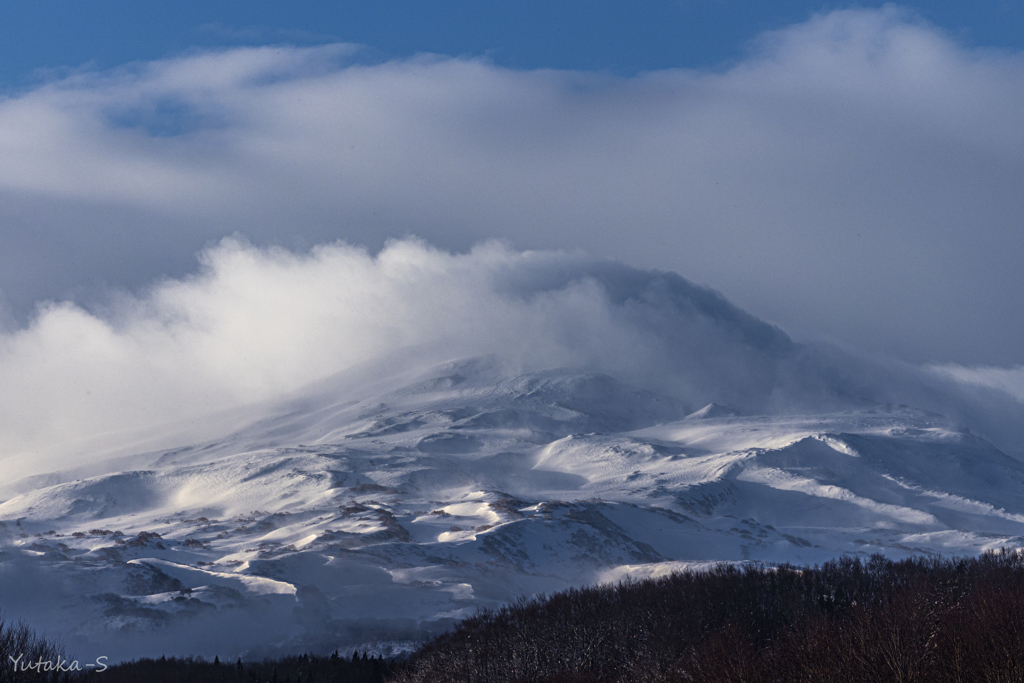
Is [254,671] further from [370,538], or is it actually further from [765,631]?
[370,538]

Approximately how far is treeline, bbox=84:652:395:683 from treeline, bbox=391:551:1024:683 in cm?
606

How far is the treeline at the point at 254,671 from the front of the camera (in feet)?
247

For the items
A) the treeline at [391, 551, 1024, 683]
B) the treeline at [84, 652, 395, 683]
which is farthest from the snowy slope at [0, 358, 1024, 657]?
the treeline at [391, 551, 1024, 683]

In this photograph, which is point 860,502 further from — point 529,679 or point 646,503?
point 529,679

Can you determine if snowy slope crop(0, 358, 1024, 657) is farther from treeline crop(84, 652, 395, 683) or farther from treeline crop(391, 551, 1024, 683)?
treeline crop(391, 551, 1024, 683)

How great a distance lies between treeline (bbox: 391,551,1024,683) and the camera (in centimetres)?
4425

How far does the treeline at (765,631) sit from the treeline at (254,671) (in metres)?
6.06

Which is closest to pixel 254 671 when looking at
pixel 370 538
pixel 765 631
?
pixel 765 631

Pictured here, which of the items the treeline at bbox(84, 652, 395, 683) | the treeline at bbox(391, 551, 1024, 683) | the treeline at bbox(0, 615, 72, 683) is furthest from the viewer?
the treeline at bbox(84, 652, 395, 683)

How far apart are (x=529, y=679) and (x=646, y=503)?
111790 millimetres

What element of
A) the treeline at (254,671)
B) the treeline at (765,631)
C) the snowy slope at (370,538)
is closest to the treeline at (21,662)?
the treeline at (765,631)

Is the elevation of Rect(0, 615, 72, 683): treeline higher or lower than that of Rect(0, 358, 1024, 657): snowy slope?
lower

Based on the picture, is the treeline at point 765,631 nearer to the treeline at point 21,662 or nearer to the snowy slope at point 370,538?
the treeline at point 21,662

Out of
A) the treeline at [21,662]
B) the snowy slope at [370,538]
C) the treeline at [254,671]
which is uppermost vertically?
the snowy slope at [370,538]
